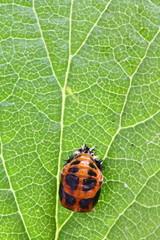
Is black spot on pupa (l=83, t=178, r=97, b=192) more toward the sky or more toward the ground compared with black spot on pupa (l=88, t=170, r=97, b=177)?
more toward the ground

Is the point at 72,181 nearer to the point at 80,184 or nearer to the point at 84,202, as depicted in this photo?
the point at 80,184

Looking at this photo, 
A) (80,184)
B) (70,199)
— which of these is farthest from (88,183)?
(70,199)

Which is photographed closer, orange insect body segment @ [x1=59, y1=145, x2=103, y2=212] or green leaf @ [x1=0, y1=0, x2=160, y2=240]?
orange insect body segment @ [x1=59, y1=145, x2=103, y2=212]

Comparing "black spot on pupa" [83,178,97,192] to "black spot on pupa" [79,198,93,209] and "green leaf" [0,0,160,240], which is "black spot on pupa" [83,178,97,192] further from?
"green leaf" [0,0,160,240]

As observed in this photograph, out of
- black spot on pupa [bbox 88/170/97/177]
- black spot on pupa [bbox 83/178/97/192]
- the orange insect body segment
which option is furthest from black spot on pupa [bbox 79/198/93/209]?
black spot on pupa [bbox 88/170/97/177]

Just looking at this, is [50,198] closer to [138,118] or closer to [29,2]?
[138,118]

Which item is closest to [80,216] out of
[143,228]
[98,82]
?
[143,228]
